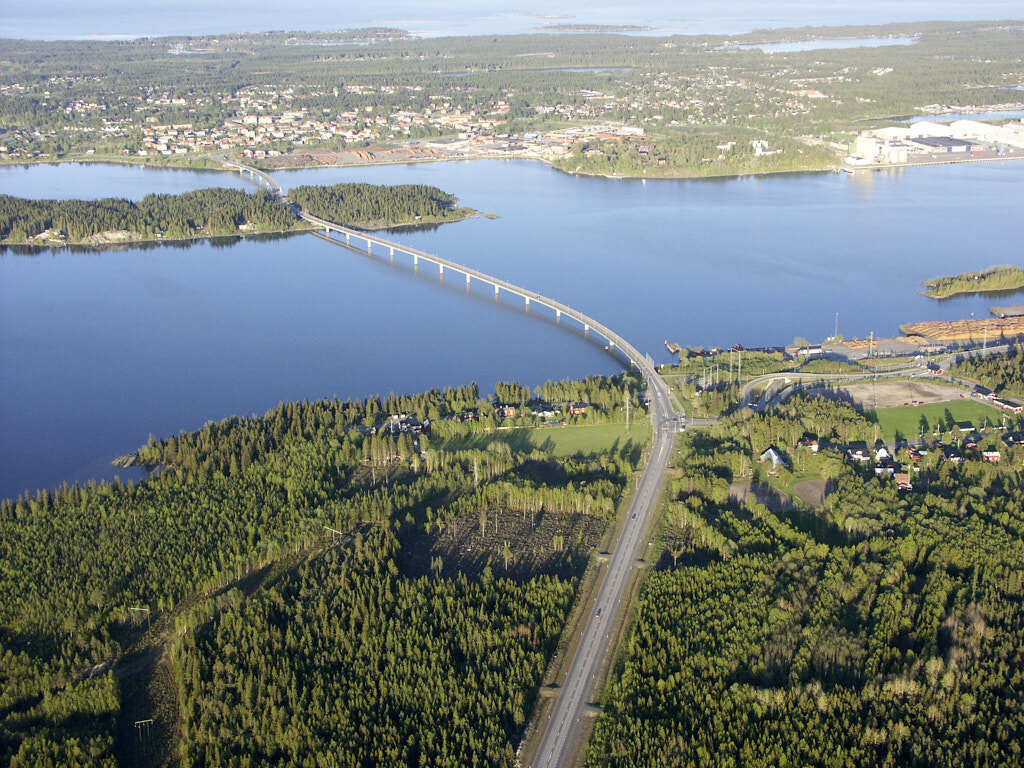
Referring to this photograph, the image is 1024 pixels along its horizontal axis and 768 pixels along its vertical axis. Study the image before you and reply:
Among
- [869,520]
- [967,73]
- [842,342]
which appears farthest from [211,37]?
[869,520]

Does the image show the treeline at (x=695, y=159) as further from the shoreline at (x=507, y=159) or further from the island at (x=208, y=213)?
the island at (x=208, y=213)

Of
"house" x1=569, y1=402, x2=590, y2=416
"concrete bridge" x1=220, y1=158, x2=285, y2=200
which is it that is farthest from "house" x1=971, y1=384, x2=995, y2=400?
"concrete bridge" x1=220, y1=158, x2=285, y2=200

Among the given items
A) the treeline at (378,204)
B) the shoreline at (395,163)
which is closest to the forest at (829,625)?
the treeline at (378,204)

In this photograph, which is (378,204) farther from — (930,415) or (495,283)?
(930,415)

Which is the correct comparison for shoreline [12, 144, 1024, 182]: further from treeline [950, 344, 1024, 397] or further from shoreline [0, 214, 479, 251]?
treeline [950, 344, 1024, 397]

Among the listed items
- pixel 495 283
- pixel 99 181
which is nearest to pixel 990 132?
pixel 495 283

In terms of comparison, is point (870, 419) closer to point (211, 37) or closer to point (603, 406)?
point (603, 406)
